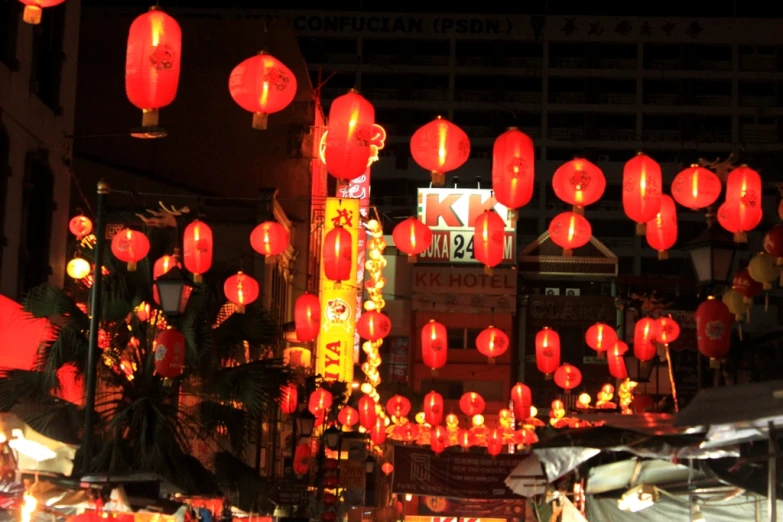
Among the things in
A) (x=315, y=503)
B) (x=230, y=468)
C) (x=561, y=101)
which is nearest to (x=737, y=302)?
(x=230, y=468)

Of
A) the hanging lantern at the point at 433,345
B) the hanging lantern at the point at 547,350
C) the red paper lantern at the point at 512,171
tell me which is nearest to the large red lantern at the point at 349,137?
the red paper lantern at the point at 512,171

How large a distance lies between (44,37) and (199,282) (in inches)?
216

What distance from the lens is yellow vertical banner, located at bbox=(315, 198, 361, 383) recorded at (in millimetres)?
36969

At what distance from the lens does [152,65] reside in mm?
13328

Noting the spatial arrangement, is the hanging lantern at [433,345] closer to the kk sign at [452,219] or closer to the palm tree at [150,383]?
the palm tree at [150,383]

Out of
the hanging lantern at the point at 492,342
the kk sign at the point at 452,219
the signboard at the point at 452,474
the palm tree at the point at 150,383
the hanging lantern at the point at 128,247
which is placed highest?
the kk sign at the point at 452,219

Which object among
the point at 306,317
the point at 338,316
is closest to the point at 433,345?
the point at 306,317

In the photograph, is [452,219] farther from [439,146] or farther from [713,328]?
[439,146]

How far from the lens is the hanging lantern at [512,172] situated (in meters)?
16.9

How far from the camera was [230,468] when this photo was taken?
60.8ft

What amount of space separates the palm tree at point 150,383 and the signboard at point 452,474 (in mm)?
16245

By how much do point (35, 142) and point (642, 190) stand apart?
1009cm

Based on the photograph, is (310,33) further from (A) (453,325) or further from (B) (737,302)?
(B) (737,302)

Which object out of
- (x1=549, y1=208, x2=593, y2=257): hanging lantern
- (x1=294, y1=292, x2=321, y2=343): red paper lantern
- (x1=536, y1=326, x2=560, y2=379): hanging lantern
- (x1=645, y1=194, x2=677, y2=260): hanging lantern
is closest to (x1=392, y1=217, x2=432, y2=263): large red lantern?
(x1=549, y1=208, x2=593, y2=257): hanging lantern
